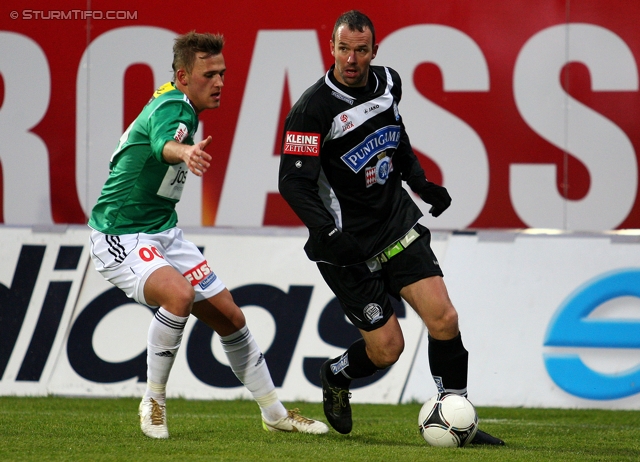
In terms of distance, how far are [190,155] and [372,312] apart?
1.40 meters

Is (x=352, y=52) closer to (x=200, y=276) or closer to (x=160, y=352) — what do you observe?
(x=200, y=276)

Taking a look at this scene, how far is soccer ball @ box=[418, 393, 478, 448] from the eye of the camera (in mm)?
4742

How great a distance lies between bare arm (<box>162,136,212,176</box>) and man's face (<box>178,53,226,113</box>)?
0.61 meters

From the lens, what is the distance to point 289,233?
7836 mm

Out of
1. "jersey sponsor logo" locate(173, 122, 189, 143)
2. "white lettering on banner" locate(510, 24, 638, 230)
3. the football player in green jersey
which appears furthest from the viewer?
"white lettering on banner" locate(510, 24, 638, 230)

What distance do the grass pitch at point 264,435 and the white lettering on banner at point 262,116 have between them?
190 centimetres

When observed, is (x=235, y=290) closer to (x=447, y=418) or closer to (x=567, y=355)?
(x=567, y=355)

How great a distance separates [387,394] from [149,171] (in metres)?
3.09

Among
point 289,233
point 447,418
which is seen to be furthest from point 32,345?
point 447,418

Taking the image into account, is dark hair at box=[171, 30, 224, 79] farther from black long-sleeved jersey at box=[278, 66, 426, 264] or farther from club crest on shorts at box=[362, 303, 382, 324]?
club crest on shorts at box=[362, 303, 382, 324]

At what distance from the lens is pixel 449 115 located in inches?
325

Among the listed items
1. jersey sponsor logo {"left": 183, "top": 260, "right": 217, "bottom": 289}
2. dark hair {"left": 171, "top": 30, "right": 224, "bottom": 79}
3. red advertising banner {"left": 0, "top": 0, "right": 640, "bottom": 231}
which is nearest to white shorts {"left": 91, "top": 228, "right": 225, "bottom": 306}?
jersey sponsor logo {"left": 183, "top": 260, "right": 217, "bottom": 289}

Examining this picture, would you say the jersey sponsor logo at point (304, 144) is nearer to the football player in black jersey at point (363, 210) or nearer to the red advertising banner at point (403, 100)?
the football player in black jersey at point (363, 210)

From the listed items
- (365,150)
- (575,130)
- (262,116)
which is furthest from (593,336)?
(262,116)
